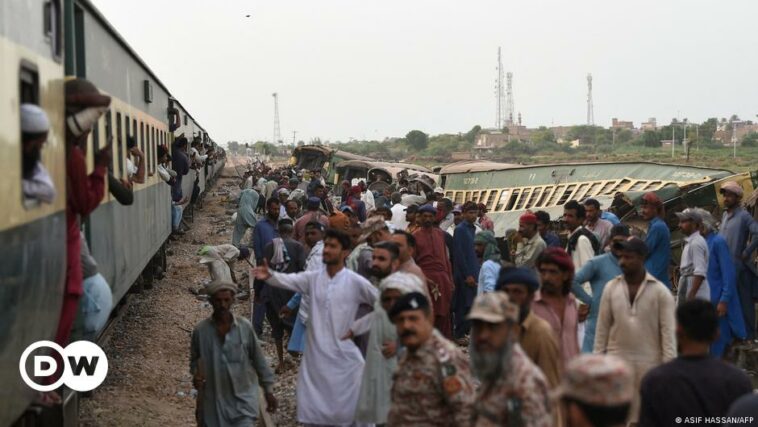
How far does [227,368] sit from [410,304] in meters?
2.35

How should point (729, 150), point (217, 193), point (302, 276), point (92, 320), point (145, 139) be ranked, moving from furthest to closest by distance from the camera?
point (729, 150) < point (217, 193) < point (145, 139) < point (302, 276) < point (92, 320)

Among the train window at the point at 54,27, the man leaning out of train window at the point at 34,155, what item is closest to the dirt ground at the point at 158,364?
the train window at the point at 54,27

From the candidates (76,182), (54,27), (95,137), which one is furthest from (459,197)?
(54,27)

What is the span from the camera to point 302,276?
709cm

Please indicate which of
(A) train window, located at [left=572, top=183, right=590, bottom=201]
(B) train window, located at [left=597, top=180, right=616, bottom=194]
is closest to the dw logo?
(B) train window, located at [left=597, top=180, right=616, bottom=194]

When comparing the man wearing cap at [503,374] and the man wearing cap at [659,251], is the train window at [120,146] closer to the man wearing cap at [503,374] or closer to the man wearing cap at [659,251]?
the man wearing cap at [659,251]

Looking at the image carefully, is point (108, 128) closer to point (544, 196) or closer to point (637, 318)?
point (637, 318)

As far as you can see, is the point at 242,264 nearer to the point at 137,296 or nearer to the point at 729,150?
the point at 137,296

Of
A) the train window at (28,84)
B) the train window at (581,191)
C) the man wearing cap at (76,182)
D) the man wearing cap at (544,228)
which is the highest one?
the train window at (28,84)

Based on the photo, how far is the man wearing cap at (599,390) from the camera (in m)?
3.37

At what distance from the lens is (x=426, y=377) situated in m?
4.65

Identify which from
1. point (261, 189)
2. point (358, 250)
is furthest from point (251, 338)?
point (261, 189)

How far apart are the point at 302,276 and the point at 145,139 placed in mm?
6978

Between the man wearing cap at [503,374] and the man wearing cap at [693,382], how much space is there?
3.06ft
